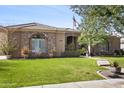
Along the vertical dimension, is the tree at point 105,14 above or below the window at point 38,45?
above

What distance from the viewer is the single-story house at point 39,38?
21.7 metres

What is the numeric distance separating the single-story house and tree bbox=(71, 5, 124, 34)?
9.31m

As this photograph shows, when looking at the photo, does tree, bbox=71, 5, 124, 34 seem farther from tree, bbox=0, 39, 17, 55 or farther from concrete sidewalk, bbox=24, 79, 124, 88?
tree, bbox=0, 39, 17, 55

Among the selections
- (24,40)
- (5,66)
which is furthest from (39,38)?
(5,66)

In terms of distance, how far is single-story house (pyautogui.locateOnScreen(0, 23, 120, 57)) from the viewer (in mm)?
21719

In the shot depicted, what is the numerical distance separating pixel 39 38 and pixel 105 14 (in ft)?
42.5

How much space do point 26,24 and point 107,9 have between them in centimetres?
1104

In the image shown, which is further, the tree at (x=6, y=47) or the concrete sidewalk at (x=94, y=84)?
the tree at (x=6, y=47)

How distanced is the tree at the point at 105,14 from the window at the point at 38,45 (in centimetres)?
994

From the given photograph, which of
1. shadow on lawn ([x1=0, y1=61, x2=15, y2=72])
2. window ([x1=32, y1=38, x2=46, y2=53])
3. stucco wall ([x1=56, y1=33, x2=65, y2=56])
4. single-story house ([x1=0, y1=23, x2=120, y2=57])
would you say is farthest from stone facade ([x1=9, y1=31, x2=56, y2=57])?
shadow on lawn ([x1=0, y1=61, x2=15, y2=72])

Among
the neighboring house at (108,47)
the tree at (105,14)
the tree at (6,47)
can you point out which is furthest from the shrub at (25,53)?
the tree at (105,14)

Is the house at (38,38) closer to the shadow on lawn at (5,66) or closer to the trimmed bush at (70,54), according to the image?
the trimmed bush at (70,54)

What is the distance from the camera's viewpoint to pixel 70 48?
84.8ft
